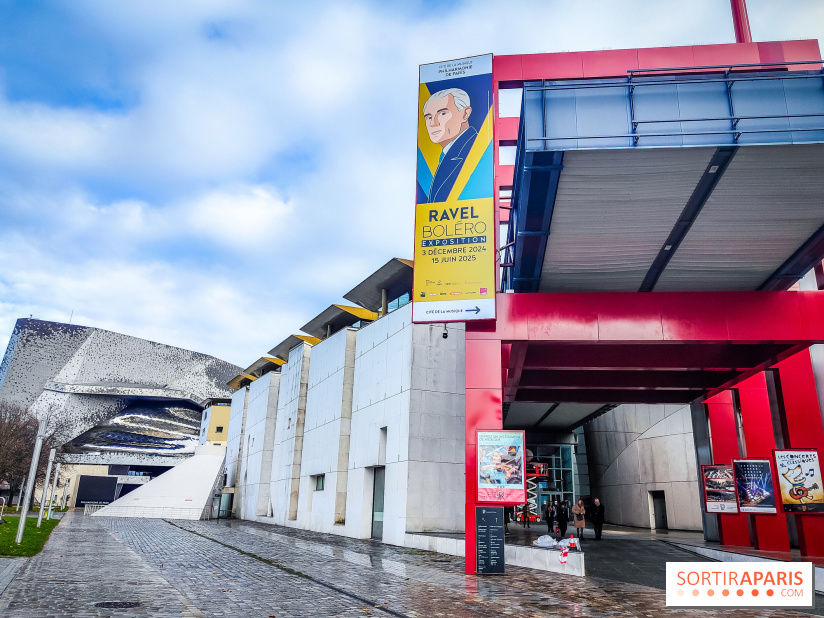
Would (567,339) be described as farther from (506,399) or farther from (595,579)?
(506,399)

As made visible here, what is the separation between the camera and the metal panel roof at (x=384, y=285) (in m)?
29.9

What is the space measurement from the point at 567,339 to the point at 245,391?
46.7m

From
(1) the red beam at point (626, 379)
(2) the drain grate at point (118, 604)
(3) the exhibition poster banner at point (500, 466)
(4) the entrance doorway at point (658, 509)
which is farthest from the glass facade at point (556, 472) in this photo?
(2) the drain grate at point (118, 604)

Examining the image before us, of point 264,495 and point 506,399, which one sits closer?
point 506,399

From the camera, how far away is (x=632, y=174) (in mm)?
11680

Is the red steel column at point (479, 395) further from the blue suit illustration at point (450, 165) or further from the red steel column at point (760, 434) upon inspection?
the red steel column at point (760, 434)

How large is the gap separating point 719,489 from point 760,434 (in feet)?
7.54

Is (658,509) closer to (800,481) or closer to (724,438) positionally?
(724,438)

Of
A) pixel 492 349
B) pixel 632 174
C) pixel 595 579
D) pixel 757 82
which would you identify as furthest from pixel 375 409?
pixel 757 82

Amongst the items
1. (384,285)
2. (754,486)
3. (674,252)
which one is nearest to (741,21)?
(674,252)

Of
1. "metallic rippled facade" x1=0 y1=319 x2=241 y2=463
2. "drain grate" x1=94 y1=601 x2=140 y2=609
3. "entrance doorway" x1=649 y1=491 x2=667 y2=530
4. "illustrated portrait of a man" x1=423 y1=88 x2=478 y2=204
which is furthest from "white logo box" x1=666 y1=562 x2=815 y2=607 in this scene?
"metallic rippled facade" x1=0 y1=319 x2=241 y2=463

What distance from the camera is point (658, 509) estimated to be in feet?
116

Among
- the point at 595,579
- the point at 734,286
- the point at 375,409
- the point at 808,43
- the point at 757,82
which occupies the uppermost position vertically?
the point at 808,43

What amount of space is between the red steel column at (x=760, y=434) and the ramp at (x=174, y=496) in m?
41.4
